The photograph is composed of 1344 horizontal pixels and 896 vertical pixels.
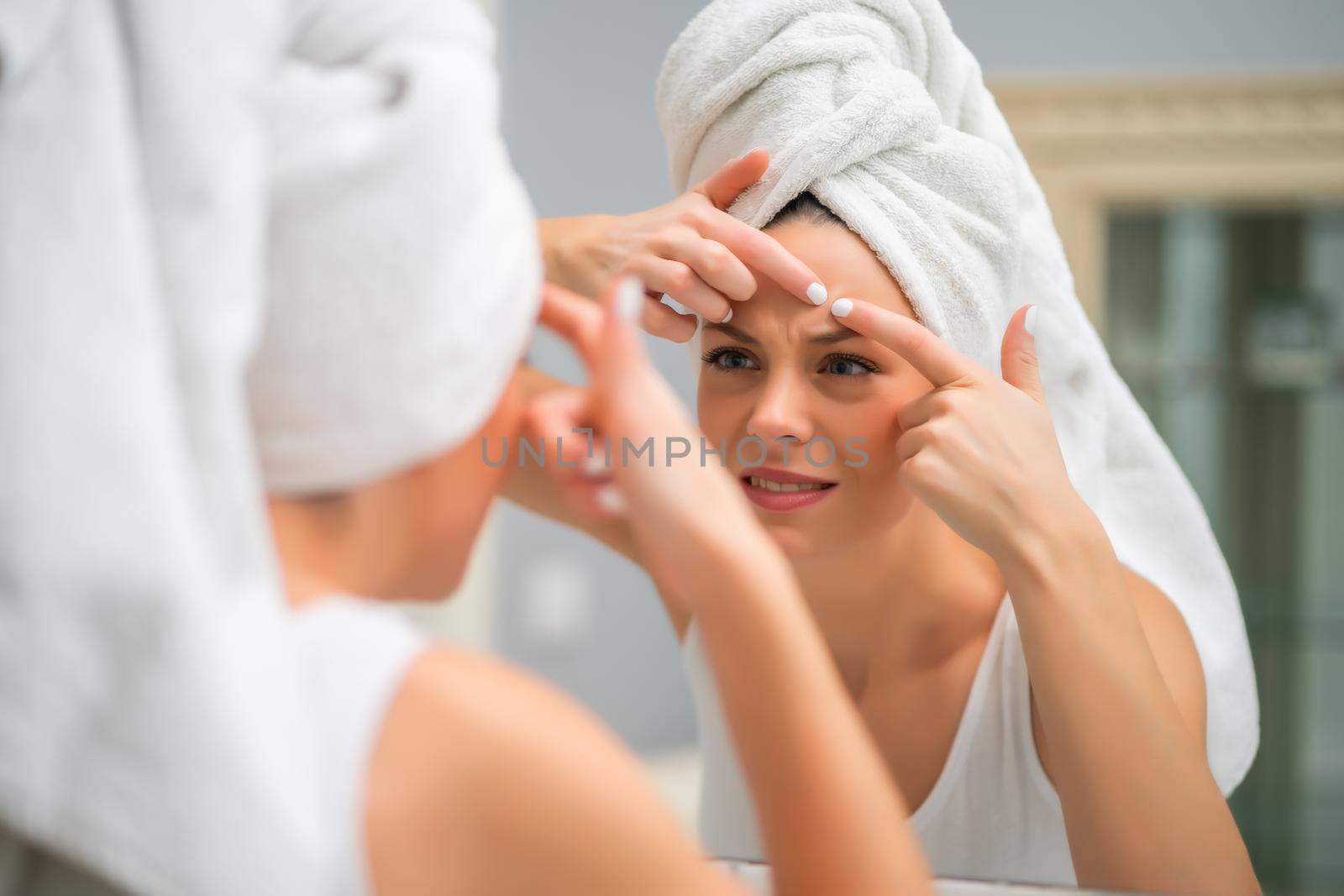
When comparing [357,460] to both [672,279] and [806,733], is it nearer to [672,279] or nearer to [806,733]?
[806,733]

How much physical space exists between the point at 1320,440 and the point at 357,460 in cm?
124

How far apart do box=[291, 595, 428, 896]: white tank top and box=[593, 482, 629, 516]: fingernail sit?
87mm

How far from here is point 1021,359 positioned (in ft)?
1.97

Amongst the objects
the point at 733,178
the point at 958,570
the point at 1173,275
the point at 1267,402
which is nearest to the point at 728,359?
the point at 733,178

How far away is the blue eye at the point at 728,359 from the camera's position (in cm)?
59

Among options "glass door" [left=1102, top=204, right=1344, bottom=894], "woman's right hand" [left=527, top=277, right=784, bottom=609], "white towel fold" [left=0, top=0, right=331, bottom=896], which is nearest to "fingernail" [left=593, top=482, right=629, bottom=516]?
"woman's right hand" [left=527, top=277, right=784, bottom=609]

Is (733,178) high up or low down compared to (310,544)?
up

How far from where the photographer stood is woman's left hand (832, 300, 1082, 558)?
54cm

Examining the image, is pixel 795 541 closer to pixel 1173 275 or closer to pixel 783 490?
pixel 783 490

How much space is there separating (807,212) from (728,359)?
0.32 feet

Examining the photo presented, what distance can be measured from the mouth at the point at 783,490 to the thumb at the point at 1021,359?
0.43 ft

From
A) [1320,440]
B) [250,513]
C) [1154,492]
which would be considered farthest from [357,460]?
[1320,440]

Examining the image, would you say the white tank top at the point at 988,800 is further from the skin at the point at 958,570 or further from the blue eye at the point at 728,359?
the blue eye at the point at 728,359

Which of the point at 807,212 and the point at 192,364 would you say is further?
the point at 807,212
